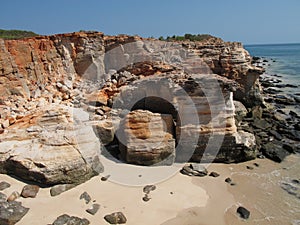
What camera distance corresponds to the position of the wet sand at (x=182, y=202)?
713 cm

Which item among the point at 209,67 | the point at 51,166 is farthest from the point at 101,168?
the point at 209,67

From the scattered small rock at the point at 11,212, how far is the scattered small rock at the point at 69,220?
1.01 meters

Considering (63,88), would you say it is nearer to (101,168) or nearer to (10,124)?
(10,124)

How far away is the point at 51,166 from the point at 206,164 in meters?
5.94

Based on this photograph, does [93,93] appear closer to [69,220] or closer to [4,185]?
[4,185]

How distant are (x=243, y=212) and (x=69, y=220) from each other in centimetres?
492

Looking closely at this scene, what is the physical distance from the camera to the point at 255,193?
8609mm

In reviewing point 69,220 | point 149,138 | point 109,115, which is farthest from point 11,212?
point 109,115

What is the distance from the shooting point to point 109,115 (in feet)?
38.5

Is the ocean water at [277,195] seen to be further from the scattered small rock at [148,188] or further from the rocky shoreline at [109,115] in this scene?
the scattered small rock at [148,188]

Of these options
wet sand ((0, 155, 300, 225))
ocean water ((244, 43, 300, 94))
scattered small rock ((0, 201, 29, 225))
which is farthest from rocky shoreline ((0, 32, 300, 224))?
ocean water ((244, 43, 300, 94))

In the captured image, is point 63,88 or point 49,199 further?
point 63,88

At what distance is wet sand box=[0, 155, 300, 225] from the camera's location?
7.13 metres

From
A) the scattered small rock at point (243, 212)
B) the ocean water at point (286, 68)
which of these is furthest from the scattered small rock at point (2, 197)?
the ocean water at point (286, 68)
